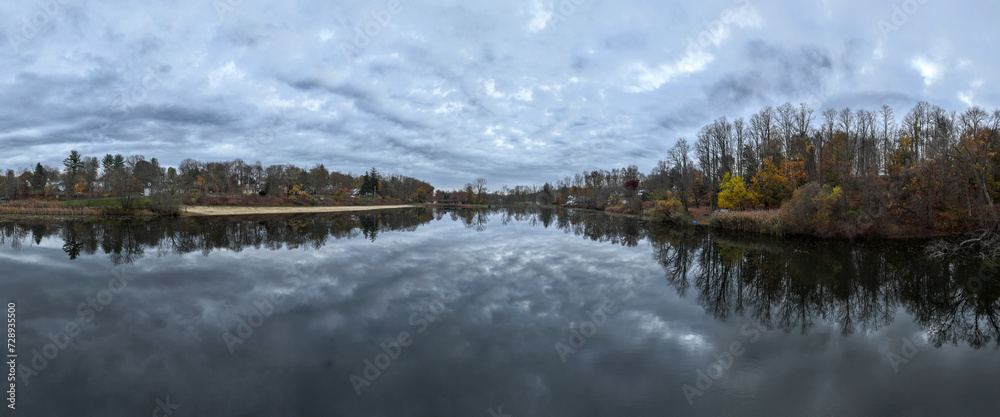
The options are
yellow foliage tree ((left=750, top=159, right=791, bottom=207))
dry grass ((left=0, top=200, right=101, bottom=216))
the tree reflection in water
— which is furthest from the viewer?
Result: dry grass ((left=0, top=200, right=101, bottom=216))

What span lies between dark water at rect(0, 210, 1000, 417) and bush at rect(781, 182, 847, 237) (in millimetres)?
11259

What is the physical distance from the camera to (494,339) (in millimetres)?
6816

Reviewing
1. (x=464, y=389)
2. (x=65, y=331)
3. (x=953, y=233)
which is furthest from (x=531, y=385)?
(x=953, y=233)

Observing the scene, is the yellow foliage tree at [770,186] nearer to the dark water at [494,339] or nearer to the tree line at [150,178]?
the dark water at [494,339]

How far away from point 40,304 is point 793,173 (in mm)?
45098

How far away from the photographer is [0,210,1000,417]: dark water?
482 centimetres

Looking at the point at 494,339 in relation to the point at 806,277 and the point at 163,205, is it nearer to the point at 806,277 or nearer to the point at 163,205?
the point at 806,277

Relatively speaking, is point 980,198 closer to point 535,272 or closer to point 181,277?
point 535,272

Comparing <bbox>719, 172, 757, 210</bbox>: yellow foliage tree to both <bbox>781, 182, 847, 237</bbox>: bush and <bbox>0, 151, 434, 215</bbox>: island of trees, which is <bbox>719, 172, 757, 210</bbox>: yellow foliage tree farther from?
<bbox>0, 151, 434, 215</bbox>: island of trees

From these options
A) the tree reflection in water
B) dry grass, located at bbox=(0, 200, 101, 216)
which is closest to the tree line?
dry grass, located at bbox=(0, 200, 101, 216)

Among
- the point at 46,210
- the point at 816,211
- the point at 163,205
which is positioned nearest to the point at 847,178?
the point at 816,211

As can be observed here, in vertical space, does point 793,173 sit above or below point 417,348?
above

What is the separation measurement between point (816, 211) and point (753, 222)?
4.37m

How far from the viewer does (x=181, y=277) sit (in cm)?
1127
